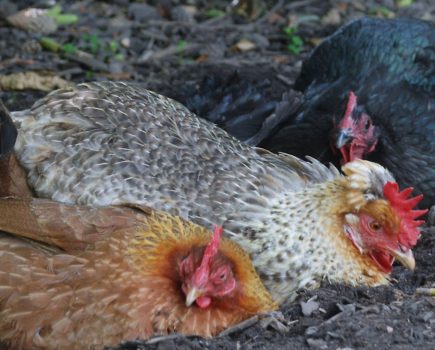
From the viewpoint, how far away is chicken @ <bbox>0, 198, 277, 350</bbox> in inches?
153

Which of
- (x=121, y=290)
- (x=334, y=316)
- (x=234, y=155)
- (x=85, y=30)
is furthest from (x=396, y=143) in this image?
(x=85, y=30)

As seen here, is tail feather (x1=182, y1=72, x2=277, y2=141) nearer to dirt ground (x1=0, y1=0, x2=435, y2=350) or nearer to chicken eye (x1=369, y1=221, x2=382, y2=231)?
dirt ground (x1=0, y1=0, x2=435, y2=350)

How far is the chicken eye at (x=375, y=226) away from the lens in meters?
4.40

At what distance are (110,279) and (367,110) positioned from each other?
247 centimetres

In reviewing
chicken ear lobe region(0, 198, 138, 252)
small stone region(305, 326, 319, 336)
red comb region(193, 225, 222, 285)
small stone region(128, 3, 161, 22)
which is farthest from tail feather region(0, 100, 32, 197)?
small stone region(128, 3, 161, 22)

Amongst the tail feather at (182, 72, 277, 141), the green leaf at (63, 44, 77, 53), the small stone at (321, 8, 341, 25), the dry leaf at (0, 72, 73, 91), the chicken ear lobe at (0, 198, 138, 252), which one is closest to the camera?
the chicken ear lobe at (0, 198, 138, 252)

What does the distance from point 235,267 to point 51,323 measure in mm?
851

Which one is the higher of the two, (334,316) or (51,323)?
(334,316)

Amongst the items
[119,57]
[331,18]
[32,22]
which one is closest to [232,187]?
[119,57]

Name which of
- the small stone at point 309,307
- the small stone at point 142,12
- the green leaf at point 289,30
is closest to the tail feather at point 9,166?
the small stone at point 309,307

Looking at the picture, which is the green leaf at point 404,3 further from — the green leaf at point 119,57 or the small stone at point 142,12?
the green leaf at point 119,57

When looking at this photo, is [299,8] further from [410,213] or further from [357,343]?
[357,343]

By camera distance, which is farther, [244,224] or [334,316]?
[244,224]

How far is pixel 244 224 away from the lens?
4453mm
